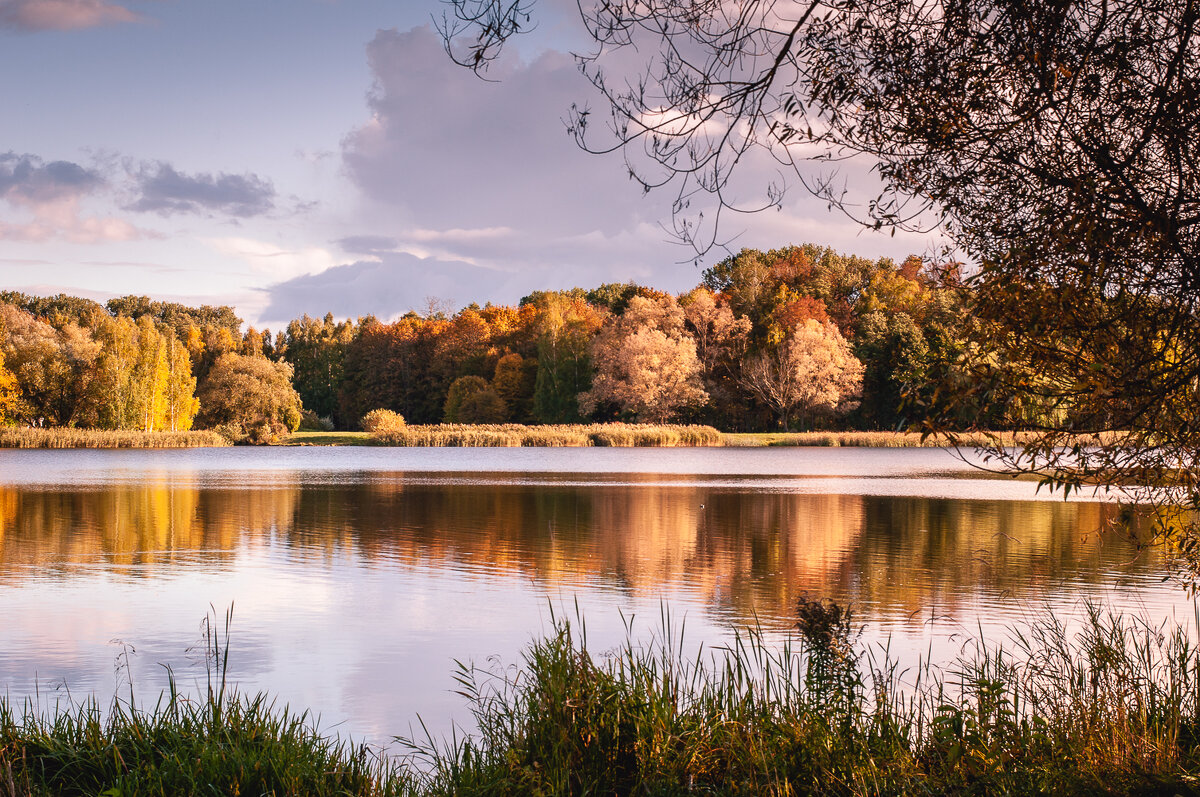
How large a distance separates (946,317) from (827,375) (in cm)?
887

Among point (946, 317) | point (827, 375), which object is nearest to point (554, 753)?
point (946, 317)

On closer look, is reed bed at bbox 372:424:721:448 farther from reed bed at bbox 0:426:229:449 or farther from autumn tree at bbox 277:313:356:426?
autumn tree at bbox 277:313:356:426

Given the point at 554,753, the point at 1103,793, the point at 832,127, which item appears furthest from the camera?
the point at 832,127

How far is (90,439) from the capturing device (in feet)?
167

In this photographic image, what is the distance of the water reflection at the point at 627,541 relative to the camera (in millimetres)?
11281

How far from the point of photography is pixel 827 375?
56312 mm

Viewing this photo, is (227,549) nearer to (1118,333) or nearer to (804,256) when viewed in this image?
(1118,333)

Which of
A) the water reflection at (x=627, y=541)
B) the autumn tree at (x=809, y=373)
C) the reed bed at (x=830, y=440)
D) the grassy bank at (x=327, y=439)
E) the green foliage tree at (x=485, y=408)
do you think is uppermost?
the autumn tree at (x=809, y=373)

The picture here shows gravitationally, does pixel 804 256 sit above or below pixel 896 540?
above

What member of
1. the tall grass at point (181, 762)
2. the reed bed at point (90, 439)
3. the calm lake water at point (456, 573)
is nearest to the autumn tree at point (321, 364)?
the reed bed at point (90, 439)

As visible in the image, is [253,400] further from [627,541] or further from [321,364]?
[627,541]

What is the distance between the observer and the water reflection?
11.3m

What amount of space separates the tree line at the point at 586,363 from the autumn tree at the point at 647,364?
0.09m

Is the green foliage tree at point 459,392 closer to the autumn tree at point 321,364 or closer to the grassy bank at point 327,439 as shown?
the grassy bank at point 327,439
